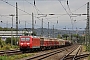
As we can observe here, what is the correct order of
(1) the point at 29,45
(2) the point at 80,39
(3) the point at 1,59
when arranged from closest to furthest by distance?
(3) the point at 1,59 → (1) the point at 29,45 → (2) the point at 80,39

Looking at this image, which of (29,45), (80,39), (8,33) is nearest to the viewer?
(29,45)

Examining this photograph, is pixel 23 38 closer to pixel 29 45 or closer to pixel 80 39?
pixel 29 45

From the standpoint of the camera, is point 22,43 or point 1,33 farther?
point 1,33

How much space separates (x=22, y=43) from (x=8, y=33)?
6851 centimetres

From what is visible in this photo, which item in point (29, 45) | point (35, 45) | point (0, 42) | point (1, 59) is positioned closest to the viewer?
point (1, 59)

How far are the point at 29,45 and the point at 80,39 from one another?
16108 centimetres

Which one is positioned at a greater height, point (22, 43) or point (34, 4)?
point (34, 4)

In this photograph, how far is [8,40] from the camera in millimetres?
88312

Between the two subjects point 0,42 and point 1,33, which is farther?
point 1,33

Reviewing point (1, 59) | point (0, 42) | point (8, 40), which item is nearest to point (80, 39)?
point (8, 40)

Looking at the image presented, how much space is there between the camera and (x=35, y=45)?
140 feet

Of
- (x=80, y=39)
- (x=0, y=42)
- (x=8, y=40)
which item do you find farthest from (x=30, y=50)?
(x=80, y=39)

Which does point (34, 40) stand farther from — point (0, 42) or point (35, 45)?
point (0, 42)

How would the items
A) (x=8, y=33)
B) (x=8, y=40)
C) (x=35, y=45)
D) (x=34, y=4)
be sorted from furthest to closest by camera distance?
(x=8, y=33), (x=8, y=40), (x=35, y=45), (x=34, y=4)
